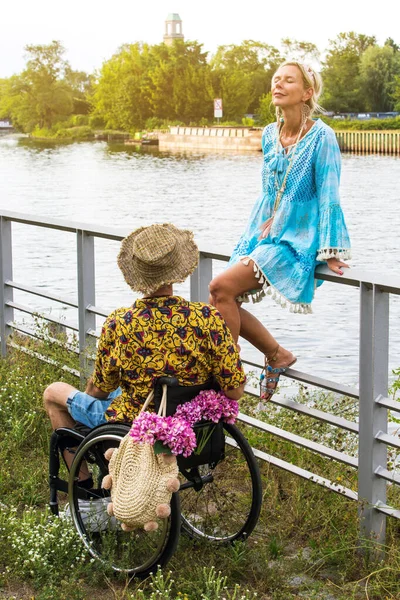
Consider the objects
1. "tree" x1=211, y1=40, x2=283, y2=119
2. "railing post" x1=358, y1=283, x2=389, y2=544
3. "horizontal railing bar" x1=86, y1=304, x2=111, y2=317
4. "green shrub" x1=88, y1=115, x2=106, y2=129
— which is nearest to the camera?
"railing post" x1=358, y1=283, x2=389, y2=544

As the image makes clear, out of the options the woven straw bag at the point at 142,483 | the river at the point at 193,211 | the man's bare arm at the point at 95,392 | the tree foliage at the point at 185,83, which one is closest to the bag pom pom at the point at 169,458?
the woven straw bag at the point at 142,483

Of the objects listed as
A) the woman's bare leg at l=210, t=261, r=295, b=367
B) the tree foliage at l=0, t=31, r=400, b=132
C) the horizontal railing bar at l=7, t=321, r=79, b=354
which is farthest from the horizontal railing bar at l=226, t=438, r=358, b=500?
the tree foliage at l=0, t=31, r=400, b=132

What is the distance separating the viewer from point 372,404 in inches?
155

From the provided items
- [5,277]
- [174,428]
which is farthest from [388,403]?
[5,277]

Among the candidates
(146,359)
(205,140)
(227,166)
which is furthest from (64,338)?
(205,140)

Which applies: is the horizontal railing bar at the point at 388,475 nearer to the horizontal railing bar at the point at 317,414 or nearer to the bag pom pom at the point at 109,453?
the horizontal railing bar at the point at 317,414

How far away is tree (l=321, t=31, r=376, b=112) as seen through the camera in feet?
372

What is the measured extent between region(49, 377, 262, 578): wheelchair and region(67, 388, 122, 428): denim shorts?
0.05 m

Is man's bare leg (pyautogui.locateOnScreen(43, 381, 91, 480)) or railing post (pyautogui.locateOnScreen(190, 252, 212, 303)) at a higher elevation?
railing post (pyautogui.locateOnScreen(190, 252, 212, 303))

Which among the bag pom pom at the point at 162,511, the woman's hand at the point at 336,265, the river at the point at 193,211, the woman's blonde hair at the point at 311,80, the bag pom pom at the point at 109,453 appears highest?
the woman's blonde hair at the point at 311,80

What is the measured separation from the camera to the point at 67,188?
5466cm

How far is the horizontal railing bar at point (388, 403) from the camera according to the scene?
383cm

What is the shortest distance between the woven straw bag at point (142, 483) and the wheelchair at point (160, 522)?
0.12m

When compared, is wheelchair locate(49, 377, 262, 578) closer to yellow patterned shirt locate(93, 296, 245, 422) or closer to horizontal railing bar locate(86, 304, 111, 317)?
yellow patterned shirt locate(93, 296, 245, 422)
